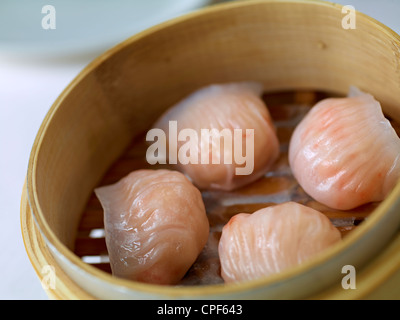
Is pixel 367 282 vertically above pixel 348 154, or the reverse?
pixel 348 154

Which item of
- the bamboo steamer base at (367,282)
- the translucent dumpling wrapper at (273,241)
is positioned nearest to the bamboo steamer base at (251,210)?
the bamboo steamer base at (367,282)

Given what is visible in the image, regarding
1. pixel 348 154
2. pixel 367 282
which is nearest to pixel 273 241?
pixel 367 282

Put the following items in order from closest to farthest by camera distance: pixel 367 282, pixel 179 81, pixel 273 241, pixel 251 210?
pixel 367 282 < pixel 273 241 < pixel 251 210 < pixel 179 81

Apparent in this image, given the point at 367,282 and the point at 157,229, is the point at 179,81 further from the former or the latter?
the point at 367,282

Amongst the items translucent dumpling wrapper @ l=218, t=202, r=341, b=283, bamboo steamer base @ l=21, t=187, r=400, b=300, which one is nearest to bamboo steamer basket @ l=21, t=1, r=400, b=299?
bamboo steamer base @ l=21, t=187, r=400, b=300

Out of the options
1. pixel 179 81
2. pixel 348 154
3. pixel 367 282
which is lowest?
pixel 367 282

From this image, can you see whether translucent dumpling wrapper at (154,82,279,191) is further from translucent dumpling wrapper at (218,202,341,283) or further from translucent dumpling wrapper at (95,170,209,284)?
translucent dumpling wrapper at (218,202,341,283)

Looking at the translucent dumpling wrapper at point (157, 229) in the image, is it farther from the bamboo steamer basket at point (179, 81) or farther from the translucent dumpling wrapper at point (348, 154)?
the translucent dumpling wrapper at point (348, 154)
